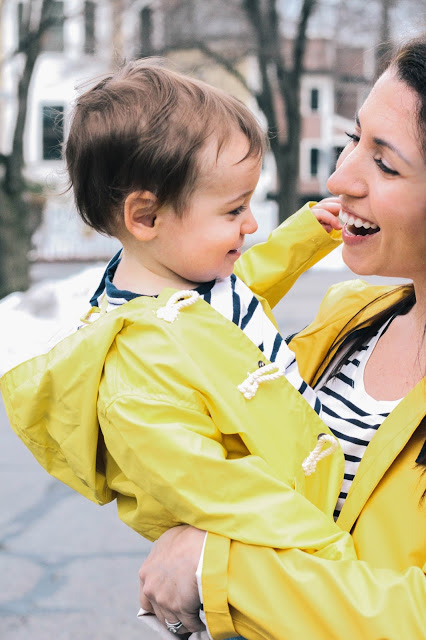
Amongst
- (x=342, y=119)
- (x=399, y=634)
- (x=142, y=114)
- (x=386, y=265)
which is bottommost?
(x=342, y=119)

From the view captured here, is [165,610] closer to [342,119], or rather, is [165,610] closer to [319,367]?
[319,367]

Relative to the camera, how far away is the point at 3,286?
1101cm

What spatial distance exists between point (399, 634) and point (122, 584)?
2.65 m

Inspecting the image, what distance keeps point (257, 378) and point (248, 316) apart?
0.68 feet

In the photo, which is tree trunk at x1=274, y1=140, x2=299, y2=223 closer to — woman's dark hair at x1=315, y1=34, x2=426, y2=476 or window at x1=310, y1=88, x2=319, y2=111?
woman's dark hair at x1=315, y1=34, x2=426, y2=476

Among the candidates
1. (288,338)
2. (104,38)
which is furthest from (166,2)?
(288,338)

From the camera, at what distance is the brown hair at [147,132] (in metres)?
1.67

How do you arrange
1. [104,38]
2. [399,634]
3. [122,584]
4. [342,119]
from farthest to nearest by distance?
[342,119] < [104,38] < [122,584] < [399,634]

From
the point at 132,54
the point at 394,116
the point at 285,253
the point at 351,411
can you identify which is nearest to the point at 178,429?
the point at 351,411

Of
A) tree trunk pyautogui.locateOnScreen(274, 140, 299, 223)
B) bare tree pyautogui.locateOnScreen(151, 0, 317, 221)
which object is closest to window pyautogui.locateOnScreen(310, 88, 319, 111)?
bare tree pyautogui.locateOnScreen(151, 0, 317, 221)

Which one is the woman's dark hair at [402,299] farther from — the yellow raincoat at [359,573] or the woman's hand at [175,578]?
the woman's hand at [175,578]

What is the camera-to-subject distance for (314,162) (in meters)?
33.0

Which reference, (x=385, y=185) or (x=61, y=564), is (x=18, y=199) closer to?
(x=61, y=564)

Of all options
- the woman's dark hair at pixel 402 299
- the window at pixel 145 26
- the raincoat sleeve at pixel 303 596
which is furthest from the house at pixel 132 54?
the raincoat sleeve at pixel 303 596
